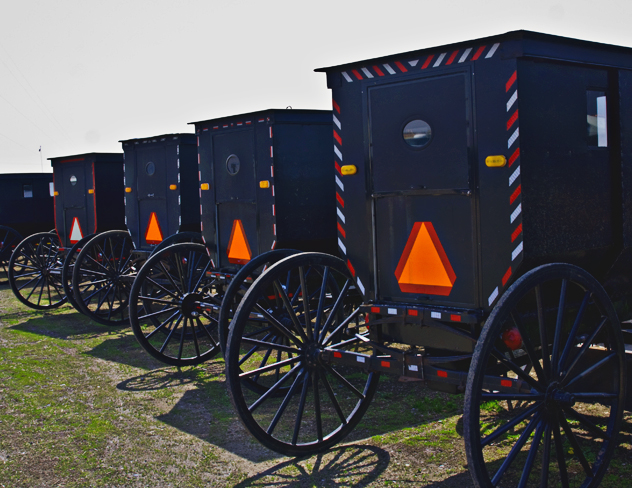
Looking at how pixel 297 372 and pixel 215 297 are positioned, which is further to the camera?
pixel 215 297

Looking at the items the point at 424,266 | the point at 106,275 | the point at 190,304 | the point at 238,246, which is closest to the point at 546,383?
the point at 424,266

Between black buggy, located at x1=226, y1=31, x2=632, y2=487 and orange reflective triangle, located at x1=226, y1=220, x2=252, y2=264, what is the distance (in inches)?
92.1

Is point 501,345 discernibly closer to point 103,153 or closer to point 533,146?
point 533,146

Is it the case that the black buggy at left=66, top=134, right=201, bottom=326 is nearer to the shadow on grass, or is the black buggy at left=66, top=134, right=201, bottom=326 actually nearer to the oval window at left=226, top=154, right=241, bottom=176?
the oval window at left=226, top=154, right=241, bottom=176

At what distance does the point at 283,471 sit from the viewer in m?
4.54

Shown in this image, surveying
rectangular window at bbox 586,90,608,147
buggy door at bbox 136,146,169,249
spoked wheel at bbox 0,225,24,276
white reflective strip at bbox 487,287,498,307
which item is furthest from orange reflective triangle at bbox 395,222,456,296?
spoked wheel at bbox 0,225,24,276

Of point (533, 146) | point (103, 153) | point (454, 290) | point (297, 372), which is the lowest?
point (297, 372)

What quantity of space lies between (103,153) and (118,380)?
5.46 meters

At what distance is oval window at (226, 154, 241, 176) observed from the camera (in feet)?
23.7

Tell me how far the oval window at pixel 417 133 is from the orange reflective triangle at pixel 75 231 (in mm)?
8632

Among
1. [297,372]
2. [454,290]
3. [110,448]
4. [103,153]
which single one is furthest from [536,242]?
[103,153]

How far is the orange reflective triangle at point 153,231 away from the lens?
9.48 metres

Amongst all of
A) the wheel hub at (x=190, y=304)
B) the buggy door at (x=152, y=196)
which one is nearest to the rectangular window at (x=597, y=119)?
the wheel hub at (x=190, y=304)

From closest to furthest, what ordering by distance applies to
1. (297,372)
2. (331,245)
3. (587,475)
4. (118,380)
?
(587,475)
(297,372)
(118,380)
(331,245)
